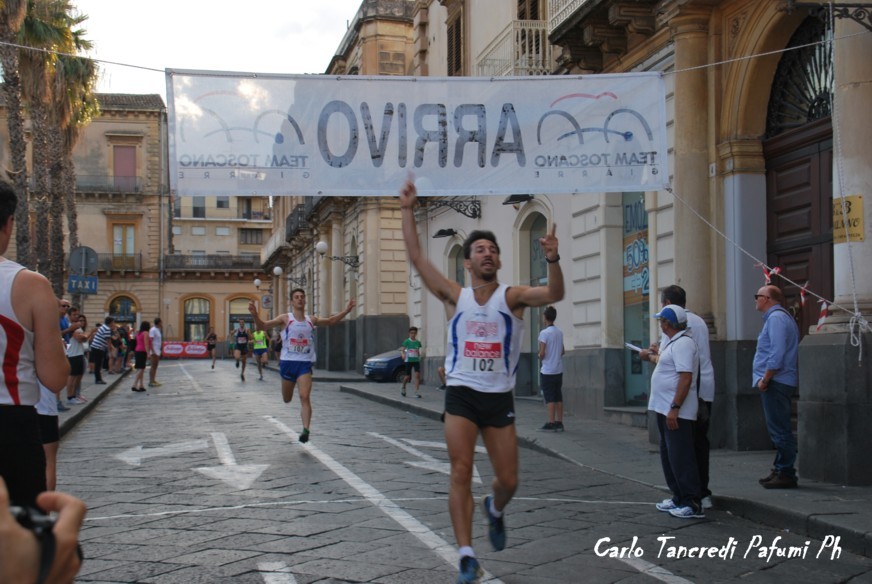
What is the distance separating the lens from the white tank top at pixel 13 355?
3666mm

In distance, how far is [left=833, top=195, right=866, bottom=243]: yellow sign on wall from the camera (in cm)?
923

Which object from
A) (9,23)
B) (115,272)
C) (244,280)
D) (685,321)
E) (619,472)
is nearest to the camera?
(685,321)

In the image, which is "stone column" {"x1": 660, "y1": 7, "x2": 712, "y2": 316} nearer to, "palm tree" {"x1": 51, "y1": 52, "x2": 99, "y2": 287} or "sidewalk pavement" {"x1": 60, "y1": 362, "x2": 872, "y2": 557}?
"sidewalk pavement" {"x1": 60, "y1": 362, "x2": 872, "y2": 557}

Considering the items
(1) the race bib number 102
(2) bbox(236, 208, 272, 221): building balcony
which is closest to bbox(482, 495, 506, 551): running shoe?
(1) the race bib number 102

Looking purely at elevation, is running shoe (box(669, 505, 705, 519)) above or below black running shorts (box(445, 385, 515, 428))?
below

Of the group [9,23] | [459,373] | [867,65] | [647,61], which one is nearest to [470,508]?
[459,373]

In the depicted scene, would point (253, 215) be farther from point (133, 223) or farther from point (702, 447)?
point (702, 447)

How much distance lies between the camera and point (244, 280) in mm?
74438

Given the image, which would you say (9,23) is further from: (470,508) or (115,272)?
(115,272)

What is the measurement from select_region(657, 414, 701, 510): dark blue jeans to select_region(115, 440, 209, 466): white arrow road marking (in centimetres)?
563

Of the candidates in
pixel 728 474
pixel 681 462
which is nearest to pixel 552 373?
pixel 728 474

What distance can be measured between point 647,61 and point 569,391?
580 centimetres

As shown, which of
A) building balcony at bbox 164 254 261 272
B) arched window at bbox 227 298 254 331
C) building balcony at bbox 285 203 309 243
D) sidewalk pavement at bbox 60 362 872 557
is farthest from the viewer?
arched window at bbox 227 298 254 331

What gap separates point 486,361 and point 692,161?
7.84 m
